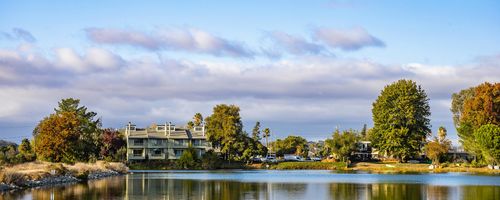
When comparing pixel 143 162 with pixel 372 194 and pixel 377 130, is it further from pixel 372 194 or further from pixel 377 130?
pixel 372 194


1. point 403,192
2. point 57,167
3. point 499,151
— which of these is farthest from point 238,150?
point 403,192

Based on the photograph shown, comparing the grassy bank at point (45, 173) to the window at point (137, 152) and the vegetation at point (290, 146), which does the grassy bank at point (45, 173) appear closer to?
the window at point (137, 152)

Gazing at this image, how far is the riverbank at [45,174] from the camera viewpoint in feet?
167

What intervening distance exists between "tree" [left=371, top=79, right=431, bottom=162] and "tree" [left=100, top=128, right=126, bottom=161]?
4421 cm

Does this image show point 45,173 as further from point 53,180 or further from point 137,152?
point 137,152

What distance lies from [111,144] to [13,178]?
6978cm

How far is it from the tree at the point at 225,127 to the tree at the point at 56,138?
4162cm

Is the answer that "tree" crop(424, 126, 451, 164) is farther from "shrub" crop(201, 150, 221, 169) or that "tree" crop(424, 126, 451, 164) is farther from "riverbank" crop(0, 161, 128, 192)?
"riverbank" crop(0, 161, 128, 192)

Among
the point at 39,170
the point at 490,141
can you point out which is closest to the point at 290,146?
the point at 490,141

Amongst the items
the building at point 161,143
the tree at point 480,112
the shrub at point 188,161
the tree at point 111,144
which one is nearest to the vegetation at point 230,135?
the building at point 161,143

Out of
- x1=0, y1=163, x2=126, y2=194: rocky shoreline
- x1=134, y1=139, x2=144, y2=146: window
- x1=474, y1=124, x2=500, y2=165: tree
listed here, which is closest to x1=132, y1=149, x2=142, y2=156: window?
x1=134, y1=139, x2=144, y2=146: window

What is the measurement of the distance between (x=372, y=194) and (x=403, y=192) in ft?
10.7

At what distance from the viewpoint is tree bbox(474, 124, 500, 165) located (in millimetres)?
89750

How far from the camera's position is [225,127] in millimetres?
122000
